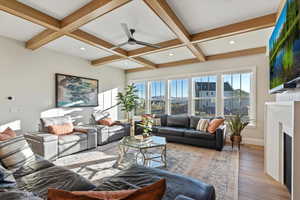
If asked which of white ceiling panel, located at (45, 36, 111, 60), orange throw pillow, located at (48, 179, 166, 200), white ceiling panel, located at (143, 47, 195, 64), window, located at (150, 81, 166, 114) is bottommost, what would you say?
orange throw pillow, located at (48, 179, 166, 200)

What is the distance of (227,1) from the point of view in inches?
88.5

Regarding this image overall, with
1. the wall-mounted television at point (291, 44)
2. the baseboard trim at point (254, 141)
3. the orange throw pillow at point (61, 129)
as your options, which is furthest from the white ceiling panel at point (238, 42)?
the orange throw pillow at point (61, 129)

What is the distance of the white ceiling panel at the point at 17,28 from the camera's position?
2754mm

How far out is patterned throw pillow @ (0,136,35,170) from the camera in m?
1.75

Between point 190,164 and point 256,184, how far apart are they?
1070 mm

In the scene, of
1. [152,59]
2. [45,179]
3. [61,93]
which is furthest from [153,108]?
[45,179]

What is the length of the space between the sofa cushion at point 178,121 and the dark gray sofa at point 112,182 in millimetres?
3370

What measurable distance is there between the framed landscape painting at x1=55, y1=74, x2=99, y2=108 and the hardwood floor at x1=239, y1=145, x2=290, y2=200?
478 cm

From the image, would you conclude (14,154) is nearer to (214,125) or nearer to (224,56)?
(214,125)

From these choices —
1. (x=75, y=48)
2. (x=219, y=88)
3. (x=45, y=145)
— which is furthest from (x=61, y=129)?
(x=219, y=88)

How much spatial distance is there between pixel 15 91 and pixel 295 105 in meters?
5.19

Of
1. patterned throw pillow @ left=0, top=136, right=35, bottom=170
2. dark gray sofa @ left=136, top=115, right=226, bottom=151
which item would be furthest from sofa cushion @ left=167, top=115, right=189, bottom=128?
patterned throw pillow @ left=0, top=136, right=35, bottom=170

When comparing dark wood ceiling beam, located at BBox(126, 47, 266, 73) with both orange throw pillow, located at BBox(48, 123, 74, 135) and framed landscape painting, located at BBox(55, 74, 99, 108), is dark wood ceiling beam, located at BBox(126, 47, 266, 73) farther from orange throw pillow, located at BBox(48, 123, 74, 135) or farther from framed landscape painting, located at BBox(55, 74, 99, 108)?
orange throw pillow, located at BBox(48, 123, 74, 135)

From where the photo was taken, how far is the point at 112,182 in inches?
56.1
